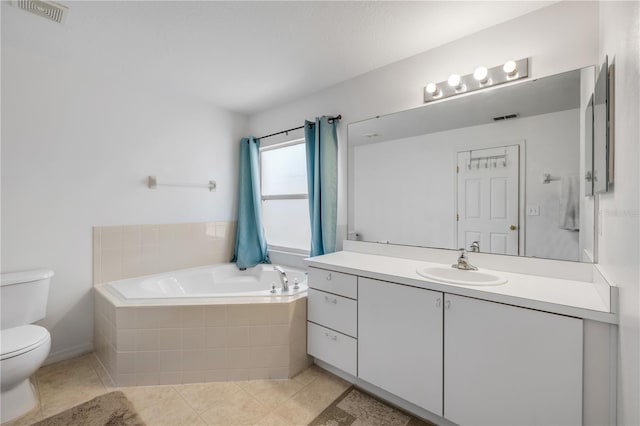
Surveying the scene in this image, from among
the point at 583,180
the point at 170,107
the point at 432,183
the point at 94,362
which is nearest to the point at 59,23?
the point at 170,107

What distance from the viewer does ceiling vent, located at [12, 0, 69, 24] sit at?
161 cm

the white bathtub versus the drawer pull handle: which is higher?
the white bathtub

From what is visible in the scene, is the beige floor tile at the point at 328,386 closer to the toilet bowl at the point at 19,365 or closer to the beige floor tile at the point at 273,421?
the beige floor tile at the point at 273,421

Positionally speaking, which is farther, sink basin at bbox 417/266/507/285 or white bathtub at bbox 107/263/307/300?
white bathtub at bbox 107/263/307/300

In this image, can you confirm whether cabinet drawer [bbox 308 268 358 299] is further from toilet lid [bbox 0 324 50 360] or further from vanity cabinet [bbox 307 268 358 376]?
toilet lid [bbox 0 324 50 360]

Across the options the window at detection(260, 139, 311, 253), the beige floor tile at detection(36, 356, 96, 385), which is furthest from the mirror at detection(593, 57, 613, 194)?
Result: the beige floor tile at detection(36, 356, 96, 385)

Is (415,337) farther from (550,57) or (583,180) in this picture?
(550,57)

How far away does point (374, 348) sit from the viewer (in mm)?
1761

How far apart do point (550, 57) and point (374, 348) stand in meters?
1.98

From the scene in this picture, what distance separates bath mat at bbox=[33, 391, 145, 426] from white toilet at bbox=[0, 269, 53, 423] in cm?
22

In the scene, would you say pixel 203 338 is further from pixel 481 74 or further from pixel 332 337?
pixel 481 74

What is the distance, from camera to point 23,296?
1941mm

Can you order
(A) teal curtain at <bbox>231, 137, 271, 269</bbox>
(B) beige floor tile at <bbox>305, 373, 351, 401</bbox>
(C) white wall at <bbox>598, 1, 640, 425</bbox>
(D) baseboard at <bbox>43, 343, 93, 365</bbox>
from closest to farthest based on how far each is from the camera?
1. (C) white wall at <bbox>598, 1, 640, 425</bbox>
2. (B) beige floor tile at <bbox>305, 373, 351, 401</bbox>
3. (D) baseboard at <bbox>43, 343, 93, 365</bbox>
4. (A) teal curtain at <bbox>231, 137, 271, 269</bbox>

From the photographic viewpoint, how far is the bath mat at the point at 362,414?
164 centimetres
